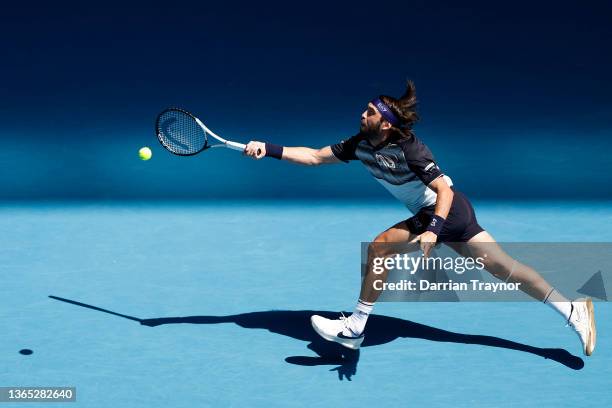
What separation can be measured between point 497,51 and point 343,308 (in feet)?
15.3

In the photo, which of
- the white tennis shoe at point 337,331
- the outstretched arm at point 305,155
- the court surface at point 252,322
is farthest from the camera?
the outstretched arm at point 305,155

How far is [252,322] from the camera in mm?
6973

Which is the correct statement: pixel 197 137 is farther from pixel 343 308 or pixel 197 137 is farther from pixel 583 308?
pixel 583 308

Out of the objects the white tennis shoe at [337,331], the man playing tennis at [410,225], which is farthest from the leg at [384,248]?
the white tennis shoe at [337,331]

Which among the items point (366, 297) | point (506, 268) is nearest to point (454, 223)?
point (506, 268)

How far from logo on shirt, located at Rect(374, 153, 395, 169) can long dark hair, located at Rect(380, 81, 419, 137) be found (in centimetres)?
17

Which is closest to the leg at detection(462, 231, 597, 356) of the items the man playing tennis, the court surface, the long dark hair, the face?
the man playing tennis

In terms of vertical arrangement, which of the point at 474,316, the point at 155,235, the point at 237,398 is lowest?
the point at 237,398

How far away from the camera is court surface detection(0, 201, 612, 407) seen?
5.99 m

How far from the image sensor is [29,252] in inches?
332

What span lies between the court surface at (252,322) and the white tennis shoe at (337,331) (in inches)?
3.6

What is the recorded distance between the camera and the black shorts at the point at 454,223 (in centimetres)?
642

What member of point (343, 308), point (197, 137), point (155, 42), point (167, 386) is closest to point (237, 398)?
point (167, 386)

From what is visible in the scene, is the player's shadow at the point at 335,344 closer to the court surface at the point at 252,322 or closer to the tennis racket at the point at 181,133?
the court surface at the point at 252,322
